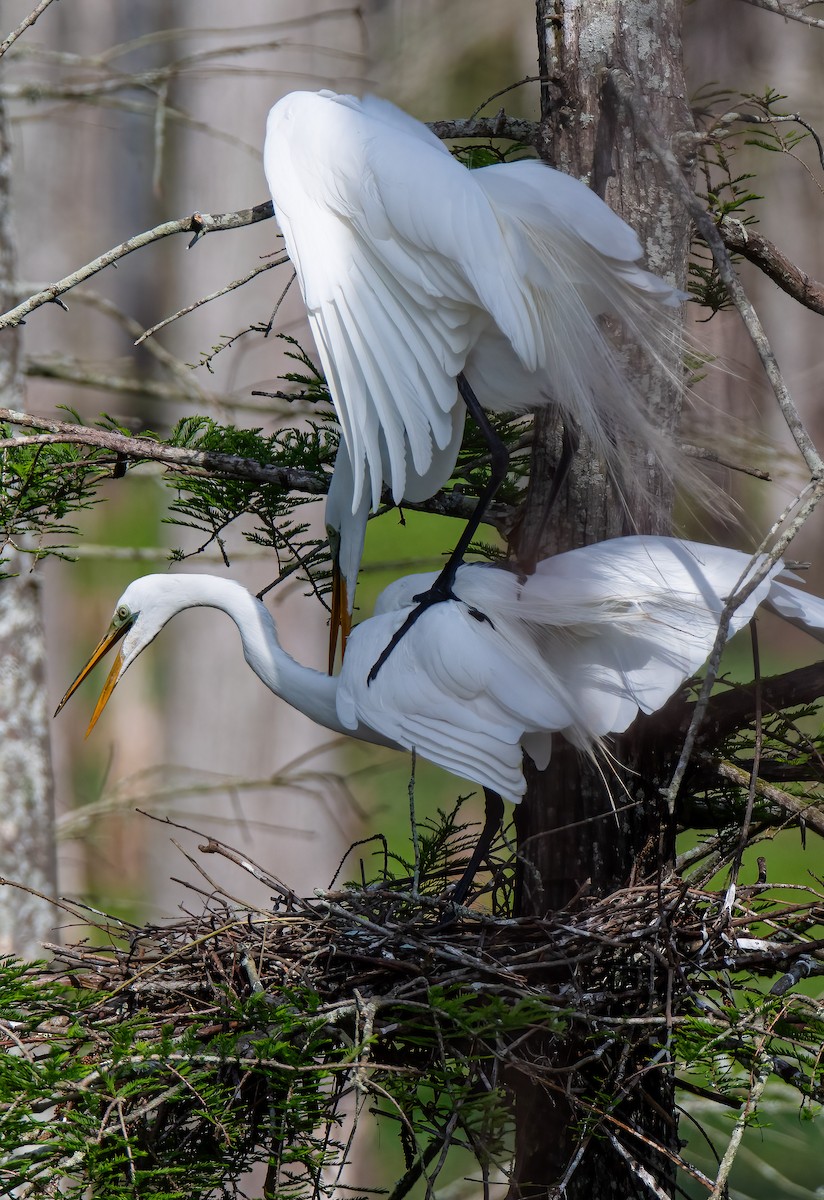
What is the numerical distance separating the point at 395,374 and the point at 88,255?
7.52 ft

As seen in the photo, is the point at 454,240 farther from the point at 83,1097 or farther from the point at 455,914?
the point at 83,1097

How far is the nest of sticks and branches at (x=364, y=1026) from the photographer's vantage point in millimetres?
1078

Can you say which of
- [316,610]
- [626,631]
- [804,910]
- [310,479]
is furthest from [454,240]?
[316,610]

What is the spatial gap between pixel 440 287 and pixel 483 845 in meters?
0.74

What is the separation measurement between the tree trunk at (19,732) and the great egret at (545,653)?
94 centimetres

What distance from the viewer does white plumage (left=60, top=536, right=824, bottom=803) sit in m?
1.35

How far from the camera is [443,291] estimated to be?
1315mm

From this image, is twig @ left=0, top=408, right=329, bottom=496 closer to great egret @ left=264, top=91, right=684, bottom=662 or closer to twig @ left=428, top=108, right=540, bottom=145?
great egret @ left=264, top=91, right=684, bottom=662

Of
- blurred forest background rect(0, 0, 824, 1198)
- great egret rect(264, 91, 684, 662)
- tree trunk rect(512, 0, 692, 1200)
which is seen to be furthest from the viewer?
blurred forest background rect(0, 0, 824, 1198)

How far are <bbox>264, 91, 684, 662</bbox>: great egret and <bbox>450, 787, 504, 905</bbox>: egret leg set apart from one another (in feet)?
1.15

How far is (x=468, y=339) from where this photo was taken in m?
1.37

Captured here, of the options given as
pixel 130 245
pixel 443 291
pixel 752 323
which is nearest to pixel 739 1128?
pixel 752 323

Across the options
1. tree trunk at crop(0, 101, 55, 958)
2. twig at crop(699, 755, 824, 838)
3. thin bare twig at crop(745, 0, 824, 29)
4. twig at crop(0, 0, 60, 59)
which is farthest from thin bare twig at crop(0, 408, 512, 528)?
tree trunk at crop(0, 101, 55, 958)

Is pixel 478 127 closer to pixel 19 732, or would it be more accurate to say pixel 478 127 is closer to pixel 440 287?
pixel 440 287
